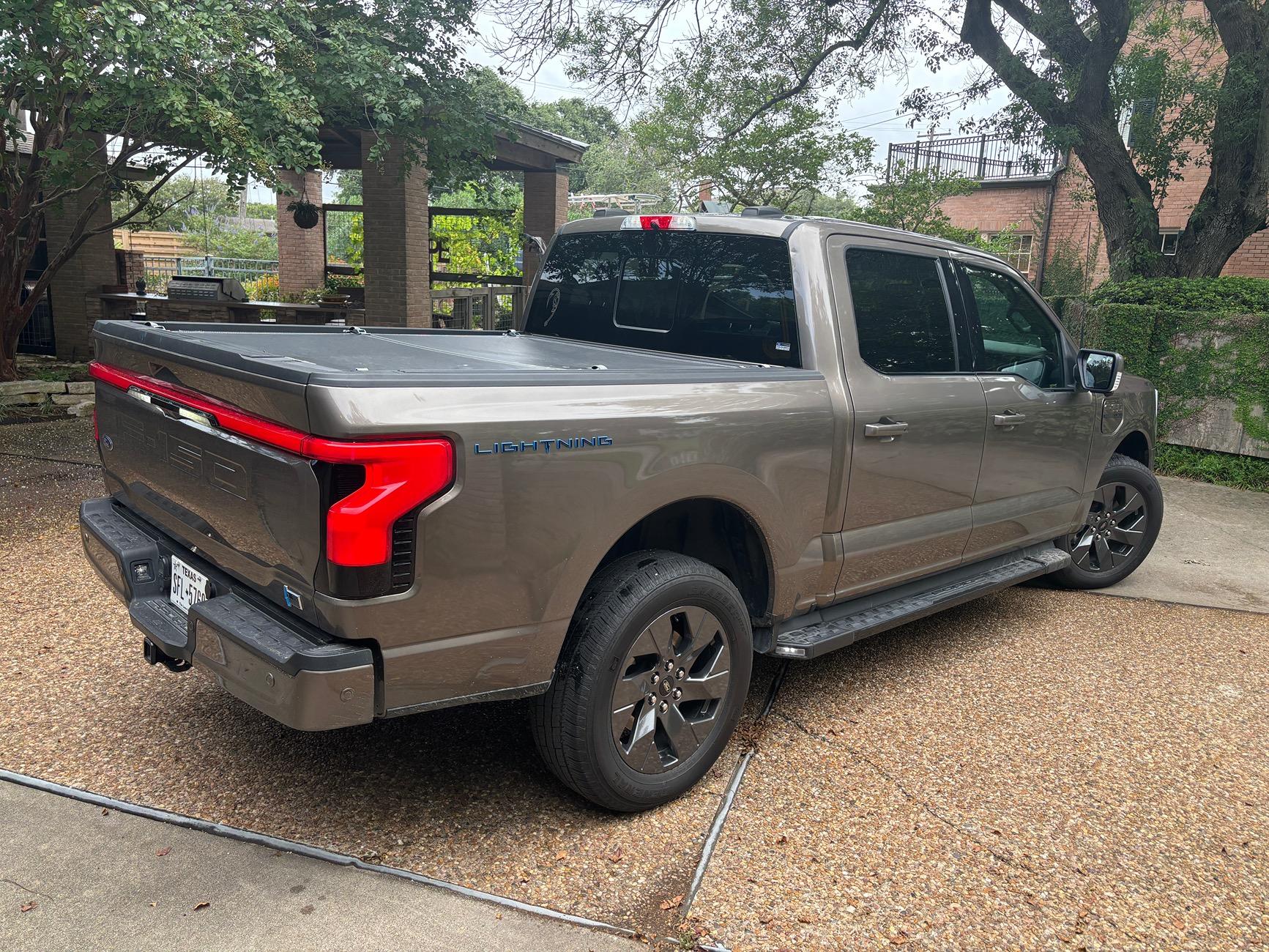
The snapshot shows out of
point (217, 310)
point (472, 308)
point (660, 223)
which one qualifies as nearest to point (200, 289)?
point (217, 310)

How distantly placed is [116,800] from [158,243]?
33.5 meters

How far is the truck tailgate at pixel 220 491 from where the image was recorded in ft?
7.96

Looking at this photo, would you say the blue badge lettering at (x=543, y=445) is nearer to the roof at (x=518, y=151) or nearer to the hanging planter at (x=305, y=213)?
the roof at (x=518, y=151)

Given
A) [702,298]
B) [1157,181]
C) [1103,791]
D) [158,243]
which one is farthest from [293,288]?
[1103,791]

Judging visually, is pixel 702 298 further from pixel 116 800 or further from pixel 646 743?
pixel 116 800

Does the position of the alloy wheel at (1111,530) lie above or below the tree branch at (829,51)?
below

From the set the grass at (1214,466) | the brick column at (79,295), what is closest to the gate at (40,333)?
the brick column at (79,295)

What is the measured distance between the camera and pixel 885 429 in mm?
3701

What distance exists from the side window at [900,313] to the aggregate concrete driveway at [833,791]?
4.75 feet

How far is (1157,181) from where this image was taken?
13.2 meters

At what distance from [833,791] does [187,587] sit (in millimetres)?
2235

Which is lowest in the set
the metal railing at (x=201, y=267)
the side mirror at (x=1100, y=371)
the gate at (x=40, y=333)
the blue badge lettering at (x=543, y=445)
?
the gate at (x=40, y=333)

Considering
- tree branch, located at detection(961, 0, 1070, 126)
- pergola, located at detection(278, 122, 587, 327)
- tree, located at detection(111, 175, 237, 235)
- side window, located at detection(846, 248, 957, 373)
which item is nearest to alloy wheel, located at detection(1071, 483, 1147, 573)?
side window, located at detection(846, 248, 957, 373)

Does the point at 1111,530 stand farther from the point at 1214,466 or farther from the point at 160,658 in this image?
the point at 160,658
